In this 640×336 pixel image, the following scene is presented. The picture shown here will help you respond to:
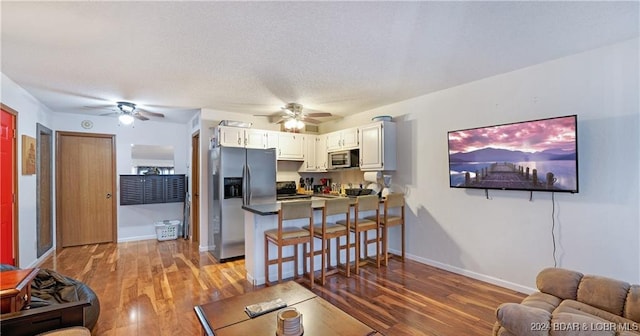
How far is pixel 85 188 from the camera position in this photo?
5215mm

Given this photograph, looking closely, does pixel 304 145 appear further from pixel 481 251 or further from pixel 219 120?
pixel 481 251

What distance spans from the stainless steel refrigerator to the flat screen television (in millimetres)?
2815

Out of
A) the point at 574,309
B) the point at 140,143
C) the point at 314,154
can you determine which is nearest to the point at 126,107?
the point at 140,143

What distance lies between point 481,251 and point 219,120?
4.47 meters

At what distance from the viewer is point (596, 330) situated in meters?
1.27

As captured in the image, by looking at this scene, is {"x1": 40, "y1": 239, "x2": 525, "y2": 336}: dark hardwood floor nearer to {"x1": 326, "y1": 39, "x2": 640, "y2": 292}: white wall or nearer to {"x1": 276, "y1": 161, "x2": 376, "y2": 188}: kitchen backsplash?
{"x1": 326, "y1": 39, "x2": 640, "y2": 292}: white wall

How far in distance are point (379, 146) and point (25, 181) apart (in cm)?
496

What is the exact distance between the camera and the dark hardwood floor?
95.3 inches

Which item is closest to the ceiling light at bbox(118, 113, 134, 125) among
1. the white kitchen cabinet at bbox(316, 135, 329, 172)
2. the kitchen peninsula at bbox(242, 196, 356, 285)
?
the kitchen peninsula at bbox(242, 196, 356, 285)

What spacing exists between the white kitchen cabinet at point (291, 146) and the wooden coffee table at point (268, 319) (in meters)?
3.52

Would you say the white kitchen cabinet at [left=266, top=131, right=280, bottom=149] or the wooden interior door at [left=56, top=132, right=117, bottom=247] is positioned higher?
the white kitchen cabinet at [left=266, top=131, right=280, bottom=149]

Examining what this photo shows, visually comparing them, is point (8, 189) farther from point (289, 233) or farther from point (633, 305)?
point (633, 305)

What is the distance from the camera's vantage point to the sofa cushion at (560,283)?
6.16 feet

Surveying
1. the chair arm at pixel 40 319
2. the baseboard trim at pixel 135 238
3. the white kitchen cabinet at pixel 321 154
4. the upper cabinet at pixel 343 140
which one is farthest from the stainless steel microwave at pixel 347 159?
the baseboard trim at pixel 135 238
